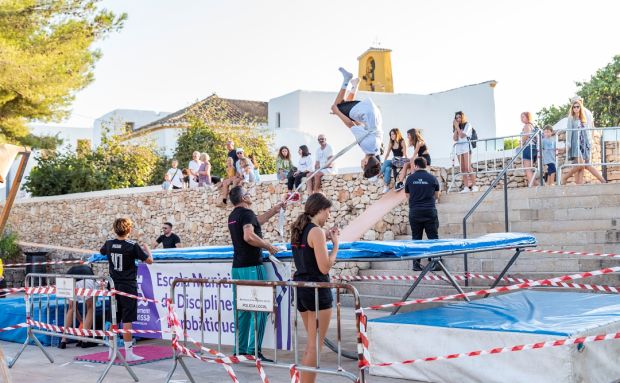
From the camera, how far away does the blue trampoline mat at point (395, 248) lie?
23.1 ft

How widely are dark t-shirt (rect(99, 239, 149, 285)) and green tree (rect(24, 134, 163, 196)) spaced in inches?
787

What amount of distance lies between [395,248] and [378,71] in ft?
143

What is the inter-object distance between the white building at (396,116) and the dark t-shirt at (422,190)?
26.3m

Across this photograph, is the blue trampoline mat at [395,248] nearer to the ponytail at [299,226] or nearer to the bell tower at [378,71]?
the ponytail at [299,226]

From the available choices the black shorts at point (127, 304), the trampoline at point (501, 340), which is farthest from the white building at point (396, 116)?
the trampoline at point (501, 340)

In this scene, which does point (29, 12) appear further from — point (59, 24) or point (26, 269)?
point (26, 269)

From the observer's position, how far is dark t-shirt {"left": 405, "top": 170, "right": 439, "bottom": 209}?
10898 millimetres

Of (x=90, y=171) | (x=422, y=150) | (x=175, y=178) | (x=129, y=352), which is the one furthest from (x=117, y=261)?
(x=90, y=171)

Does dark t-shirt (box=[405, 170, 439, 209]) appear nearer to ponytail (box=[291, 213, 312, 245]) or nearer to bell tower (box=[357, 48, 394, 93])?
ponytail (box=[291, 213, 312, 245])

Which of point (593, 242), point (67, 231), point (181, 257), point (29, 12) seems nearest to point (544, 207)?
point (593, 242)

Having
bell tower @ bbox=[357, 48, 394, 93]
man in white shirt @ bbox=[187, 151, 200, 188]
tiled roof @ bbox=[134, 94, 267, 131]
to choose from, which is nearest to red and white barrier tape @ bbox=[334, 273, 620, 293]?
man in white shirt @ bbox=[187, 151, 200, 188]

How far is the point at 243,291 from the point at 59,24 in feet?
61.7

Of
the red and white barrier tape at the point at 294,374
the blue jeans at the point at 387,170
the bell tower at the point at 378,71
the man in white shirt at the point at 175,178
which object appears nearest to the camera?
the red and white barrier tape at the point at 294,374

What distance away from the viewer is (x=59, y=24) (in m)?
22.5
